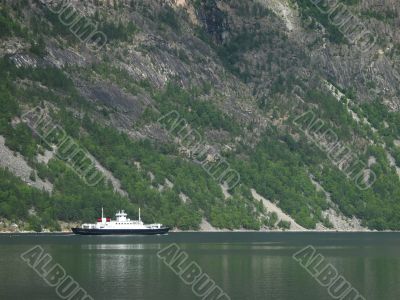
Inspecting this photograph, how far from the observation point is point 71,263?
178125 mm

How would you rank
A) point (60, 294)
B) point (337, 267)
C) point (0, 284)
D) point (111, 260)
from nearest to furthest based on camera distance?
1. point (60, 294)
2. point (0, 284)
3. point (337, 267)
4. point (111, 260)

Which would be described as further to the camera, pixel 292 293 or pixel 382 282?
pixel 382 282

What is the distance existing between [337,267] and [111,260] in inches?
1553

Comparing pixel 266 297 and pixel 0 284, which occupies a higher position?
pixel 266 297

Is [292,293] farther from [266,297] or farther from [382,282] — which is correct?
[382,282]

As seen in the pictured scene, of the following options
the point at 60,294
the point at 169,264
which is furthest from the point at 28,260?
the point at 60,294

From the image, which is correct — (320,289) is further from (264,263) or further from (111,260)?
(111,260)

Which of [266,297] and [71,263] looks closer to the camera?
[266,297]

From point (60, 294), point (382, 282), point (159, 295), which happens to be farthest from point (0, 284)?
point (382, 282)

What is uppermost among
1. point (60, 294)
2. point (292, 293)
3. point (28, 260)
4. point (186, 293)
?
point (292, 293)

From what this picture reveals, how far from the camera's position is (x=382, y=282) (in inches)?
5940

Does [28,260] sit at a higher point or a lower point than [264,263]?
lower

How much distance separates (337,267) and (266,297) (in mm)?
44107

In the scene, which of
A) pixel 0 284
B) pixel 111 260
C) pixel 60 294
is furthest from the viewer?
pixel 111 260
